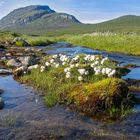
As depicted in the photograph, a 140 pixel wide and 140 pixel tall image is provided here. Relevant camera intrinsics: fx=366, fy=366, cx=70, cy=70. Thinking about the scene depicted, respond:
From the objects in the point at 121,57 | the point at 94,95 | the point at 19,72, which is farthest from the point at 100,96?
the point at 121,57

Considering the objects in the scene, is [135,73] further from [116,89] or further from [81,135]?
[81,135]

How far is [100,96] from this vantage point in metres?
13.8

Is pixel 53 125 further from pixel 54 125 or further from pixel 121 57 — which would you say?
pixel 121 57

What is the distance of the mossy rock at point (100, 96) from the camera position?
13.8 metres

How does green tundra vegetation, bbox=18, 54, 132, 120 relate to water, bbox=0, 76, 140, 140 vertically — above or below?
above

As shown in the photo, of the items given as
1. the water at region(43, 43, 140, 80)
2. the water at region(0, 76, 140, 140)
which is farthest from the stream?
the water at region(43, 43, 140, 80)

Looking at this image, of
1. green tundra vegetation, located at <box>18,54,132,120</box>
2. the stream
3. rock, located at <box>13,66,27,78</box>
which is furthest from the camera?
rock, located at <box>13,66,27,78</box>

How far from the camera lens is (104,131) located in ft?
37.9

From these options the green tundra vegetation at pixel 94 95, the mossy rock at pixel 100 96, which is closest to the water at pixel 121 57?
the green tundra vegetation at pixel 94 95

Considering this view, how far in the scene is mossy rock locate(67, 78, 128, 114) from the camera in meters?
13.8

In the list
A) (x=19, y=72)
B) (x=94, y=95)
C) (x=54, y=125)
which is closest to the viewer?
(x=54, y=125)

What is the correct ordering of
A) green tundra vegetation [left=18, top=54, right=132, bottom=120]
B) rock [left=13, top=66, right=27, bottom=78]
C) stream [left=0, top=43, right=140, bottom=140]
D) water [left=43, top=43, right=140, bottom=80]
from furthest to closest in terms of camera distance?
water [left=43, top=43, right=140, bottom=80] < rock [left=13, top=66, right=27, bottom=78] < green tundra vegetation [left=18, top=54, right=132, bottom=120] < stream [left=0, top=43, right=140, bottom=140]

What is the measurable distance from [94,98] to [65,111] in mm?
1202

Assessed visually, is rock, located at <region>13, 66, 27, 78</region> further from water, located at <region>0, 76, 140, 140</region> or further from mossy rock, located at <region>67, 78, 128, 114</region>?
mossy rock, located at <region>67, 78, 128, 114</region>
